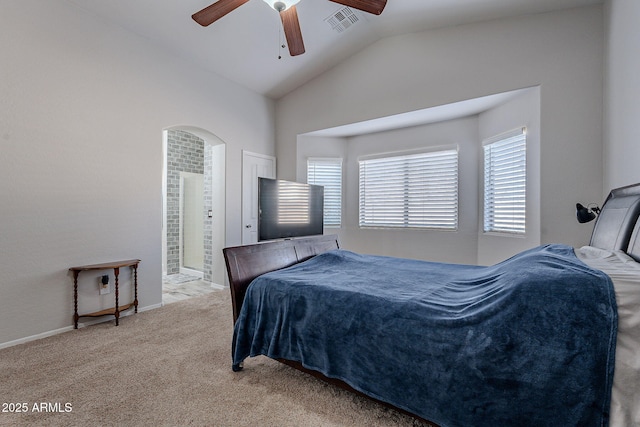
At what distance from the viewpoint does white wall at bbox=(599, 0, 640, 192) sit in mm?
2168

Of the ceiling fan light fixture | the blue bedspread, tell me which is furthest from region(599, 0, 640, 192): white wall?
the ceiling fan light fixture

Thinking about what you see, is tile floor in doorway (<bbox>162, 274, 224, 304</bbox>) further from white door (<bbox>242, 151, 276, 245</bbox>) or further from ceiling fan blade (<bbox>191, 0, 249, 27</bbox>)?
ceiling fan blade (<bbox>191, 0, 249, 27</bbox>)

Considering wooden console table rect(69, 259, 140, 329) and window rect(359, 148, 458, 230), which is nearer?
wooden console table rect(69, 259, 140, 329)

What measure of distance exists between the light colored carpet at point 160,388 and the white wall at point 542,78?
2.97 meters

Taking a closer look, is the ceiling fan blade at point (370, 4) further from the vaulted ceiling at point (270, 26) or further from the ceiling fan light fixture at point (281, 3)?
the vaulted ceiling at point (270, 26)

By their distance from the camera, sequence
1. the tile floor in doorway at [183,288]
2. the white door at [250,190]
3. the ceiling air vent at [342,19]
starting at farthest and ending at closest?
the white door at [250,190], the tile floor in doorway at [183,288], the ceiling air vent at [342,19]

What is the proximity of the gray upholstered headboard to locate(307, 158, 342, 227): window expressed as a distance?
3.57 metres

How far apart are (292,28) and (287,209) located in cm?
190

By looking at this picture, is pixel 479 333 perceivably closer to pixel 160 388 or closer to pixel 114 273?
pixel 160 388

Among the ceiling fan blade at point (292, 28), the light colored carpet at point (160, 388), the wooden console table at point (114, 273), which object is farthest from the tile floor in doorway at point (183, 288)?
the ceiling fan blade at point (292, 28)

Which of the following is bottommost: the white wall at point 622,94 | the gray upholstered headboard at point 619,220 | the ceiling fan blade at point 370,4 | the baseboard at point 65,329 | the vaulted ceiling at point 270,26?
the baseboard at point 65,329

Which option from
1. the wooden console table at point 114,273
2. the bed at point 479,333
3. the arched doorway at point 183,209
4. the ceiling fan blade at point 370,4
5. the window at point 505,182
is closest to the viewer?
the bed at point 479,333

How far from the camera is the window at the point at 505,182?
11.6 ft

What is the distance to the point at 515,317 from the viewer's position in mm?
1244
